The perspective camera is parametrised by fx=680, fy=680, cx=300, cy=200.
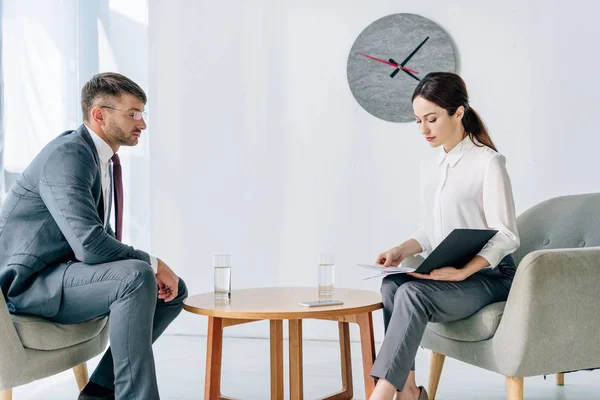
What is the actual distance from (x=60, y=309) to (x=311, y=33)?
6.90 ft

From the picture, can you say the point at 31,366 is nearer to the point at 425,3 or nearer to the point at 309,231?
the point at 309,231

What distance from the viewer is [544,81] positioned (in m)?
Result: 3.23

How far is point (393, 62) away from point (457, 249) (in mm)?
1772

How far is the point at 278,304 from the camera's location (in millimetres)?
2018

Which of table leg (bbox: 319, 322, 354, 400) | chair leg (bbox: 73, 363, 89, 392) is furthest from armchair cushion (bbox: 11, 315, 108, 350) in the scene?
table leg (bbox: 319, 322, 354, 400)

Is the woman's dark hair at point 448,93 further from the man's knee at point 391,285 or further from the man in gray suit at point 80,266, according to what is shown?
the man in gray suit at point 80,266

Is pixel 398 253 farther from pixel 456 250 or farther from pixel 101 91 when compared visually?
pixel 101 91

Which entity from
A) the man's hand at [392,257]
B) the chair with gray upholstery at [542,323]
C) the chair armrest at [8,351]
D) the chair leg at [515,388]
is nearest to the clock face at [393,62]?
the man's hand at [392,257]

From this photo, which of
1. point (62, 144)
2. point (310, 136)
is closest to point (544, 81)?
point (310, 136)

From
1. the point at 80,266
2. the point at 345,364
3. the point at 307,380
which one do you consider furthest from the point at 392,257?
the point at 80,266

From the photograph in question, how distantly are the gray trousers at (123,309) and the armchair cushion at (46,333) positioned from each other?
0.04m

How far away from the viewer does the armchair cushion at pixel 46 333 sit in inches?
73.9

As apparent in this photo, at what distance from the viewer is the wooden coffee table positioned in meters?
1.90

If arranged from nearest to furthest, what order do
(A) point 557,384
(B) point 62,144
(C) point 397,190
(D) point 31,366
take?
1. (D) point 31,366
2. (B) point 62,144
3. (A) point 557,384
4. (C) point 397,190
